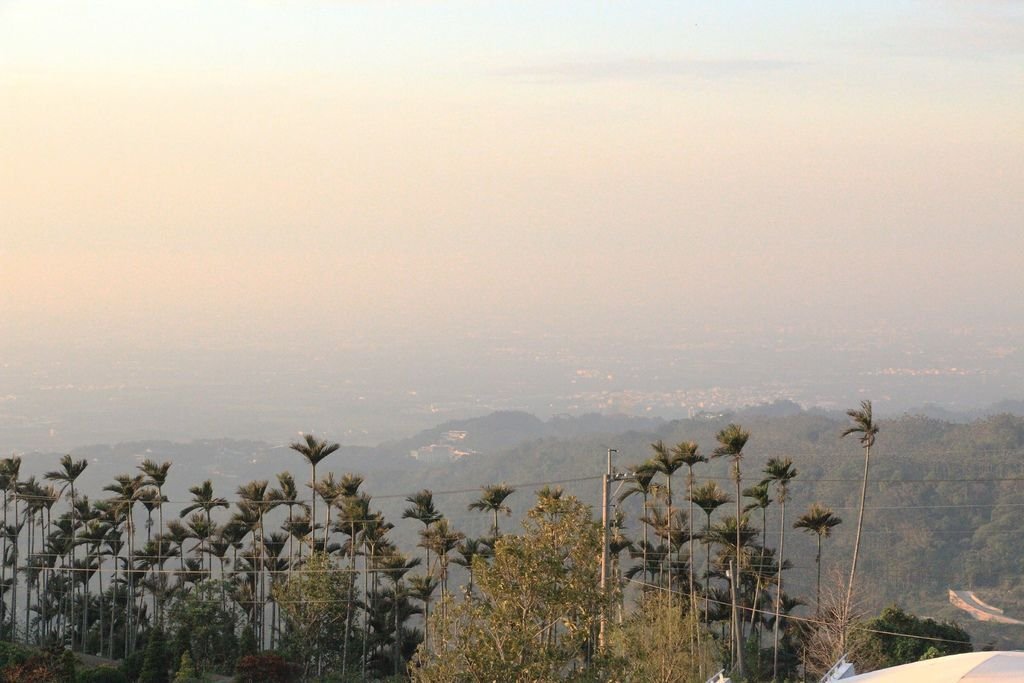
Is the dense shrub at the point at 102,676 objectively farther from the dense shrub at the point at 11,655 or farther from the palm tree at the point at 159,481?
the palm tree at the point at 159,481

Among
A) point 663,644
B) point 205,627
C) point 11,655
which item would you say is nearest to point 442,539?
point 205,627

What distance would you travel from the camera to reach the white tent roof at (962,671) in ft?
113

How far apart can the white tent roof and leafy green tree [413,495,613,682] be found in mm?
10070

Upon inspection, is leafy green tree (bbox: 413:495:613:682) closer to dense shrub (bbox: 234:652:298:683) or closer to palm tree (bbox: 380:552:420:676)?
dense shrub (bbox: 234:652:298:683)

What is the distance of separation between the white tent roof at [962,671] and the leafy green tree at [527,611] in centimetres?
1007

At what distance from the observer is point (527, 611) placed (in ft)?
101

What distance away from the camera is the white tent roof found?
113ft

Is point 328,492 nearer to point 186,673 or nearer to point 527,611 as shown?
point 186,673

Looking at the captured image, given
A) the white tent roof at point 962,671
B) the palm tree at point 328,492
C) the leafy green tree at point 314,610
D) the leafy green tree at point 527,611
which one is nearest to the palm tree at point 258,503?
the palm tree at point 328,492

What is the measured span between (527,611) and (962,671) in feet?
41.2

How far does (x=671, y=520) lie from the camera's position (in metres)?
78.6

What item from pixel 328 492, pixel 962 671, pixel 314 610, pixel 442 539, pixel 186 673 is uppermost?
pixel 328 492

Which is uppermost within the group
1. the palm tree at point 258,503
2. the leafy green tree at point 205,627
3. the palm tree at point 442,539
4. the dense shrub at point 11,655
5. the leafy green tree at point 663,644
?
the palm tree at point 258,503

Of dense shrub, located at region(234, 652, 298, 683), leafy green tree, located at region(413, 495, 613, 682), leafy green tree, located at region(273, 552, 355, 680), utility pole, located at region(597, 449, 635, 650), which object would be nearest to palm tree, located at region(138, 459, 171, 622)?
leafy green tree, located at region(273, 552, 355, 680)
